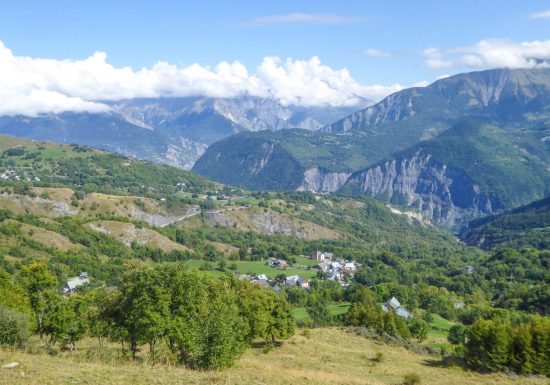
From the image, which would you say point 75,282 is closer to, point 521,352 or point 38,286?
point 38,286

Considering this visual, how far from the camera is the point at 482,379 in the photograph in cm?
5525

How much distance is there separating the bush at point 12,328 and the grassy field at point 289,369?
3912 mm

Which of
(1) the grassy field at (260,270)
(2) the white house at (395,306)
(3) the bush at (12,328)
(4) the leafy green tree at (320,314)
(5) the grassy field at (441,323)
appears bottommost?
(1) the grassy field at (260,270)

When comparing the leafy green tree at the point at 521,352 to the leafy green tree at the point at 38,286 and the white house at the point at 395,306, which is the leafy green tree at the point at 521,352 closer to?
the leafy green tree at the point at 38,286

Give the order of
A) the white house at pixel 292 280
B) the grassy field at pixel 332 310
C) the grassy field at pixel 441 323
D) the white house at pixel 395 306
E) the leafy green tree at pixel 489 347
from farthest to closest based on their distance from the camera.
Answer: the white house at pixel 292 280 → the white house at pixel 395 306 → the grassy field at pixel 441 323 → the grassy field at pixel 332 310 → the leafy green tree at pixel 489 347

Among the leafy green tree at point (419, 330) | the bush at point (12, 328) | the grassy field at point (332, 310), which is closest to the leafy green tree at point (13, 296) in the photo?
the bush at point (12, 328)

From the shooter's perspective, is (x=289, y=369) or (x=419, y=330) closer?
(x=289, y=369)

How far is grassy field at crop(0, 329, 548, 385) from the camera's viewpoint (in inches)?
1171

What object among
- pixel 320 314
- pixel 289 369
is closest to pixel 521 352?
pixel 289 369

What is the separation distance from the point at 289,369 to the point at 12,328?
23536mm

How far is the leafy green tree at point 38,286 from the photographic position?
56281 millimetres

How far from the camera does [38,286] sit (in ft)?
188

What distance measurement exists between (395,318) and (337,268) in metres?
98.1

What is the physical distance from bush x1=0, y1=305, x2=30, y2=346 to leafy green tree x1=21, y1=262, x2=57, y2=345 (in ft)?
46.4
